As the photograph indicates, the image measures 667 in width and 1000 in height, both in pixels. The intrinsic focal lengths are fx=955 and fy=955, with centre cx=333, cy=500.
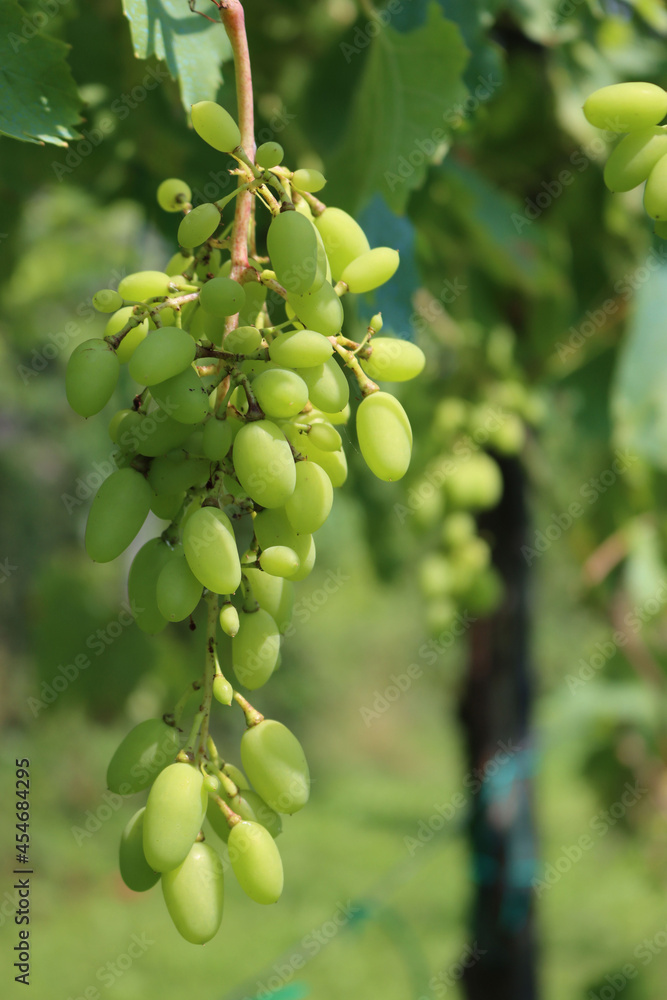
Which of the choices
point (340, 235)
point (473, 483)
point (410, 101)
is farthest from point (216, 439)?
point (473, 483)

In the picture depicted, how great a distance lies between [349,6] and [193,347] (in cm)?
107

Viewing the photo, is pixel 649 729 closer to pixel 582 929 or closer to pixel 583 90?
pixel 583 90

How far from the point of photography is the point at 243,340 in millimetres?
412

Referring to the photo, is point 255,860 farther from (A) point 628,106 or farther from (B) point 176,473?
(A) point 628,106

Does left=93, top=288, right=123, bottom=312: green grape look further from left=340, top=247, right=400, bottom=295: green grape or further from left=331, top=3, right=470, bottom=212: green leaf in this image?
left=331, top=3, right=470, bottom=212: green leaf

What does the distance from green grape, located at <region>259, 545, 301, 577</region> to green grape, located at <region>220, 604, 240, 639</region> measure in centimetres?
2

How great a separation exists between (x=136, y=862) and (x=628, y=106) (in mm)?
409

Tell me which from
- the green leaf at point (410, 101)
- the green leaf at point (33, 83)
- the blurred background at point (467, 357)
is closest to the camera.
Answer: the green leaf at point (33, 83)

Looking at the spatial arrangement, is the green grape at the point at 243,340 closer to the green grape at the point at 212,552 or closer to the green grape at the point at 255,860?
the green grape at the point at 212,552

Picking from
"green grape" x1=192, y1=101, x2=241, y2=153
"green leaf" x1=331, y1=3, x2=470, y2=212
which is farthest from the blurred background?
"green grape" x1=192, y1=101, x2=241, y2=153

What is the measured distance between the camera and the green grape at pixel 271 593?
1.49 ft

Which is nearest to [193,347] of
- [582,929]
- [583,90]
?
[583,90]

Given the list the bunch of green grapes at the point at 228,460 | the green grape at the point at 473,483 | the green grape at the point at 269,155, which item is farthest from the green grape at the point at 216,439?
the green grape at the point at 473,483

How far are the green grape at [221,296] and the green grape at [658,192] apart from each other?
0.19 meters
